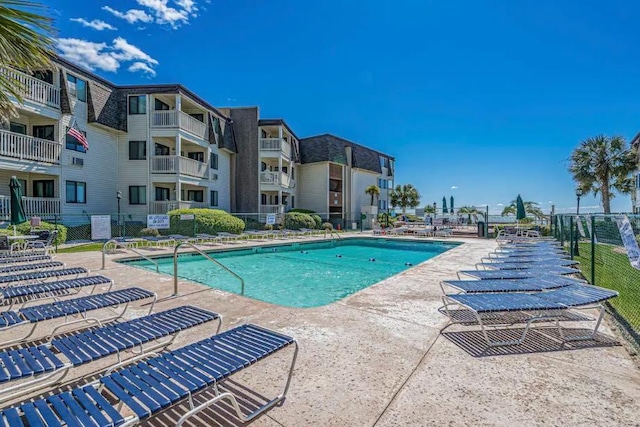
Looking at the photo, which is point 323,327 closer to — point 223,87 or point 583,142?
point 223,87

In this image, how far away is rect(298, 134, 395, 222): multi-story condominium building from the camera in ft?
102

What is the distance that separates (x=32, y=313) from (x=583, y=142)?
31.6 meters

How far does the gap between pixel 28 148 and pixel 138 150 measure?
18.9ft

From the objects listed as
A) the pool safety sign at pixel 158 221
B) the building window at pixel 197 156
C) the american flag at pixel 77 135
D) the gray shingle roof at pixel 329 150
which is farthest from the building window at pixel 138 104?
the gray shingle roof at pixel 329 150

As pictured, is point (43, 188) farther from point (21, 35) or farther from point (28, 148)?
point (21, 35)

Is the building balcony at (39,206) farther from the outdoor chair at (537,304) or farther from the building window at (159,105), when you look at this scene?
the outdoor chair at (537,304)

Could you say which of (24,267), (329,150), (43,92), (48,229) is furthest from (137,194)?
(329,150)

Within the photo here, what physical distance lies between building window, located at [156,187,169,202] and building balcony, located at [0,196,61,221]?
559 centimetres

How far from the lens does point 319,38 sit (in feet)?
60.2

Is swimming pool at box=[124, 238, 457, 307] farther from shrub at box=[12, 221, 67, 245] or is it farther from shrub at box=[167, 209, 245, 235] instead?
shrub at box=[12, 221, 67, 245]

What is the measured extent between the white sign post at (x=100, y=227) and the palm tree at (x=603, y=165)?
31.5 metres

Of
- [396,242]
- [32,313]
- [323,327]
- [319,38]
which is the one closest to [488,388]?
[323,327]

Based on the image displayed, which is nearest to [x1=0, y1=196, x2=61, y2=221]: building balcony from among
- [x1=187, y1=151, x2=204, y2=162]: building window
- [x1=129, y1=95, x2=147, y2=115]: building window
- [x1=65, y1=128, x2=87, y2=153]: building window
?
[x1=65, y1=128, x2=87, y2=153]: building window

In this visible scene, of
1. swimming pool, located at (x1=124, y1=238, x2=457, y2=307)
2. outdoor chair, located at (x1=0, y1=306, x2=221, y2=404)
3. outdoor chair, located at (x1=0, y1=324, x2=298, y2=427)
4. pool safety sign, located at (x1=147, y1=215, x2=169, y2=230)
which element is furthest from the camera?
pool safety sign, located at (x1=147, y1=215, x2=169, y2=230)
